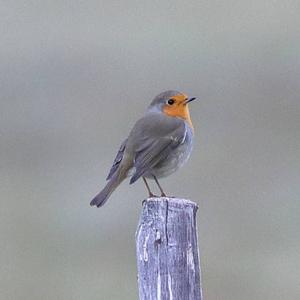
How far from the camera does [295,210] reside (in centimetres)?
1565

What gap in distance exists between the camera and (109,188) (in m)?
7.73

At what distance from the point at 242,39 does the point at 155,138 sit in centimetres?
1499

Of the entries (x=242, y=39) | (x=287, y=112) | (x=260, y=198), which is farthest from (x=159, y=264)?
(x=242, y=39)

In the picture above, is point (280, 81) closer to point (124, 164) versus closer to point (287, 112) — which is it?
point (287, 112)

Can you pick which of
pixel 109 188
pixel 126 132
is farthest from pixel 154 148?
pixel 126 132

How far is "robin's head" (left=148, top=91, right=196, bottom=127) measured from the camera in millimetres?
8688

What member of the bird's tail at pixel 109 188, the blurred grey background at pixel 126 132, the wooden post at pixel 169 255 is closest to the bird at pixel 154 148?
the bird's tail at pixel 109 188

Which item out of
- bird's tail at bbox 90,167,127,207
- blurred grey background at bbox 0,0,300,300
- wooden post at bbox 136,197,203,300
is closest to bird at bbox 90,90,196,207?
bird's tail at bbox 90,167,127,207

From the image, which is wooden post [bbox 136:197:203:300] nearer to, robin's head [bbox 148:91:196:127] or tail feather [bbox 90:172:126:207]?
tail feather [bbox 90:172:126:207]

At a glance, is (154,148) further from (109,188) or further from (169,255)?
(169,255)

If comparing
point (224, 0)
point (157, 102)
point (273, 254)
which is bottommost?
point (157, 102)

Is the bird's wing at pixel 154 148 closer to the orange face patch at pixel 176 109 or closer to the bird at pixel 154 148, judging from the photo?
the bird at pixel 154 148

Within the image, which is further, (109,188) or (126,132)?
(126,132)

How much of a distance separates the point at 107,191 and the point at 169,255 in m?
1.98
